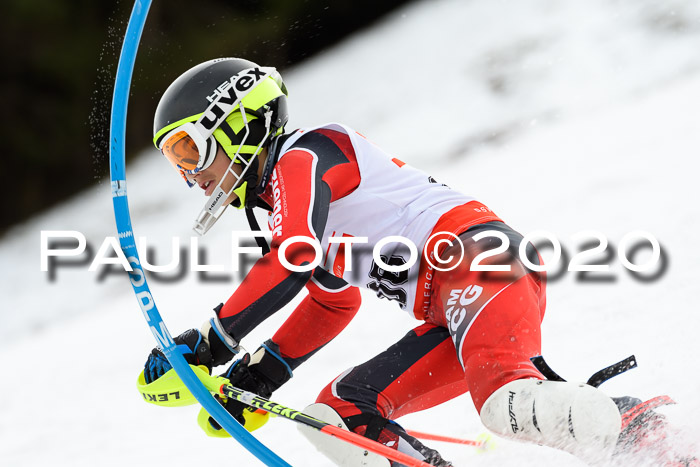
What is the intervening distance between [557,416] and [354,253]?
2.90ft

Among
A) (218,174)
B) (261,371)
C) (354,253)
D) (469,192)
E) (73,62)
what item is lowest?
(469,192)

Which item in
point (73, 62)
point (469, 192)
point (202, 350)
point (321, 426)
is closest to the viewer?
point (321, 426)

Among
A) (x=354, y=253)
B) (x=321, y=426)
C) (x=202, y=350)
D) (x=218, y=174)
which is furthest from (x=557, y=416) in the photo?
(x=218, y=174)

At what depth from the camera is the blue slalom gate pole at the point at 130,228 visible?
2301 mm

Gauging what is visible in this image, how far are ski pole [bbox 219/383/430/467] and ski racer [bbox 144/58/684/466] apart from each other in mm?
100

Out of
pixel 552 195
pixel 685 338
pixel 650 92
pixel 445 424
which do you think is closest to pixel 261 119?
→ pixel 445 424

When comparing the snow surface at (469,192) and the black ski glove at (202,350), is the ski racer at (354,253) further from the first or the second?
the snow surface at (469,192)

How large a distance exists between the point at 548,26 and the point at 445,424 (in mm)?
8032

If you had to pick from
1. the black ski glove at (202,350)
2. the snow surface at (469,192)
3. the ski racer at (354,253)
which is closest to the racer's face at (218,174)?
the ski racer at (354,253)

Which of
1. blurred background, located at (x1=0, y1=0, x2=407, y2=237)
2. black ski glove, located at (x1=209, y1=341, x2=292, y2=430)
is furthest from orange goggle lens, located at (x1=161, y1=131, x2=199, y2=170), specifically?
blurred background, located at (x1=0, y1=0, x2=407, y2=237)

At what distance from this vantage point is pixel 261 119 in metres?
2.54

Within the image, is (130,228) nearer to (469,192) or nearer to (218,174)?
(218,174)

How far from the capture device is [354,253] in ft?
8.27

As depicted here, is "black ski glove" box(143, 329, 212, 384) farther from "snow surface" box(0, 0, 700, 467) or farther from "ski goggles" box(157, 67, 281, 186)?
"snow surface" box(0, 0, 700, 467)
